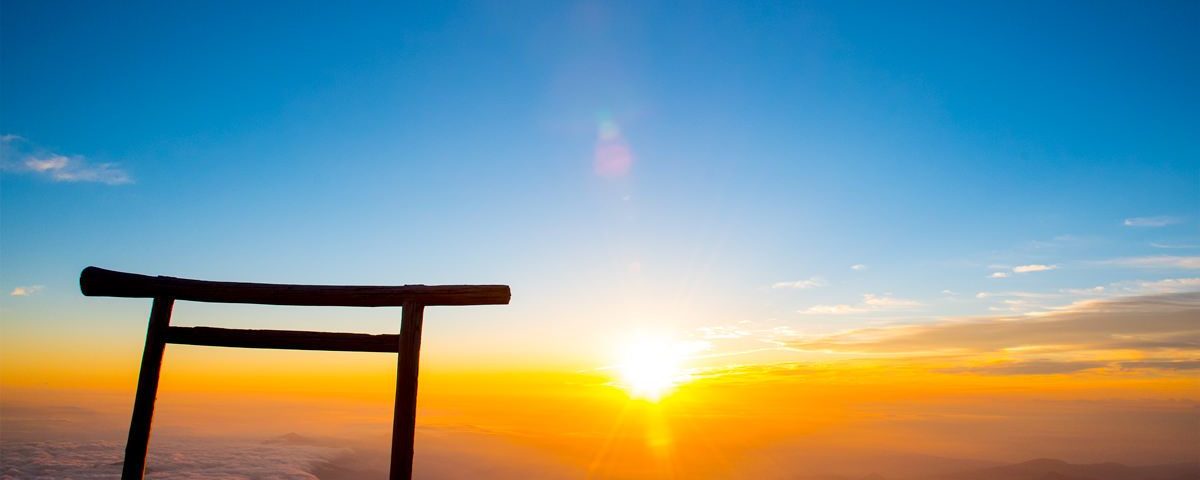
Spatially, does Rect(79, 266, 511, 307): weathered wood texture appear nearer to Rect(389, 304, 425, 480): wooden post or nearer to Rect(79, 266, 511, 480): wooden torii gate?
Rect(79, 266, 511, 480): wooden torii gate

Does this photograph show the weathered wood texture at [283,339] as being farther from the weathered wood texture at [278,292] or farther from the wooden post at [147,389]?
the weathered wood texture at [278,292]

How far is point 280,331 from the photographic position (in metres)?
7.64

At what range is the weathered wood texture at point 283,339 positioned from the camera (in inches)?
290

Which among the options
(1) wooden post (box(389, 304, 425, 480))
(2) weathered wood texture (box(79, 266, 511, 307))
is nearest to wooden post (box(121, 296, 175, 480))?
(2) weathered wood texture (box(79, 266, 511, 307))

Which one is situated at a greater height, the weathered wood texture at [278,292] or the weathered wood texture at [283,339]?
the weathered wood texture at [278,292]

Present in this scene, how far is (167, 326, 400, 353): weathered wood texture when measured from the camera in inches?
290

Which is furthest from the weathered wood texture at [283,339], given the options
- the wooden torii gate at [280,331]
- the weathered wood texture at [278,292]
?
the weathered wood texture at [278,292]

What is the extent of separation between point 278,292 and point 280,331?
0.64 m

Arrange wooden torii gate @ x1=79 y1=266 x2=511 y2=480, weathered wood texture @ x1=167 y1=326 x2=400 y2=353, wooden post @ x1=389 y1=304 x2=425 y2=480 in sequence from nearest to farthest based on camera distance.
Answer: wooden post @ x1=389 y1=304 x2=425 y2=480, wooden torii gate @ x1=79 y1=266 x2=511 y2=480, weathered wood texture @ x1=167 y1=326 x2=400 y2=353

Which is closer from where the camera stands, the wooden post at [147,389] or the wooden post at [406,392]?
the wooden post at [406,392]

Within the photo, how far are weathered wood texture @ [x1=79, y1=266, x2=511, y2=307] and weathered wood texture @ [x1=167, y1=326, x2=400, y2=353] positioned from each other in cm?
47

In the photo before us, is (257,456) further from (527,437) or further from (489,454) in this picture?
(527,437)

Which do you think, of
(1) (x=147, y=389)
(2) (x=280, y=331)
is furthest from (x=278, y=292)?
(1) (x=147, y=389)

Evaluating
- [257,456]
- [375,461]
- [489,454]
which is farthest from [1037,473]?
[257,456]
